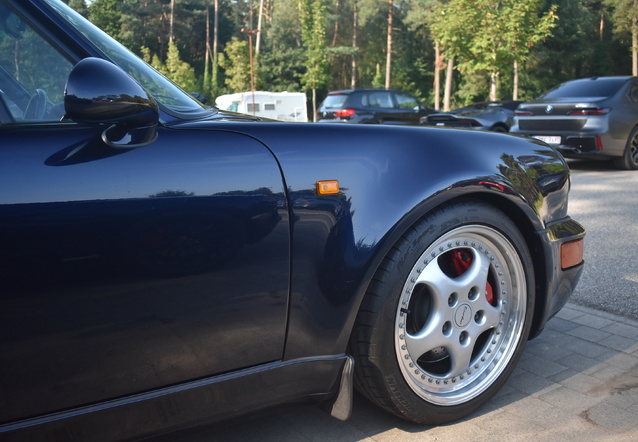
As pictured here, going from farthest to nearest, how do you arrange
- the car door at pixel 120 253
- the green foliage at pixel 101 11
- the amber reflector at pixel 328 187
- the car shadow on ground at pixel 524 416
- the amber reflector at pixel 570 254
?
1. the green foliage at pixel 101 11
2. the amber reflector at pixel 570 254
3. the car shadow on ground at pixel 524 416
4. the amber reflector at pixel 328 187
5. the car door at pixel 120 253

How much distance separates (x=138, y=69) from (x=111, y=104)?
0.54 meters

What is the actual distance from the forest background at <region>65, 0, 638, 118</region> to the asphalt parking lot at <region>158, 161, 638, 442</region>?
2559 centimetres

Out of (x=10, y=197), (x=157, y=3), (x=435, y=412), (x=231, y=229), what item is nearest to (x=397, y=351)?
(x=435, y=412)

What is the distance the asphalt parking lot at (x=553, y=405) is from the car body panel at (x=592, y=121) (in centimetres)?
597

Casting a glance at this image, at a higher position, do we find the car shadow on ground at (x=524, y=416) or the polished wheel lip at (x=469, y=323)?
the polished wheel lip at (x=469, y=323)

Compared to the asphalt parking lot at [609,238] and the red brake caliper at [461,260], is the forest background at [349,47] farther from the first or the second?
the red brake caliper at [461,260]

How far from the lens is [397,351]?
1.94 m

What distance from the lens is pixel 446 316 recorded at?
2.05 meters

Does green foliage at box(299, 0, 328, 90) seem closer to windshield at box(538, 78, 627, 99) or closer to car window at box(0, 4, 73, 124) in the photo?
windshield at box(538, 78, 627, 99)

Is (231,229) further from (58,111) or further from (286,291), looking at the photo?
(58,111)

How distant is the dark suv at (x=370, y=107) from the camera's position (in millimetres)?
14828

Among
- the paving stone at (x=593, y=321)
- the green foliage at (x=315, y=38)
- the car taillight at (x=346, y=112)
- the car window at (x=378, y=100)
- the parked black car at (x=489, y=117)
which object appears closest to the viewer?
the paving stone at (x=593, y=321)

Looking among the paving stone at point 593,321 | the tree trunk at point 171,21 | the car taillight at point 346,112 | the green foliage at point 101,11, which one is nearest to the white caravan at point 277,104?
the car taillight at point 346,112

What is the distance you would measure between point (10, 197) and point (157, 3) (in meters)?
48.5
